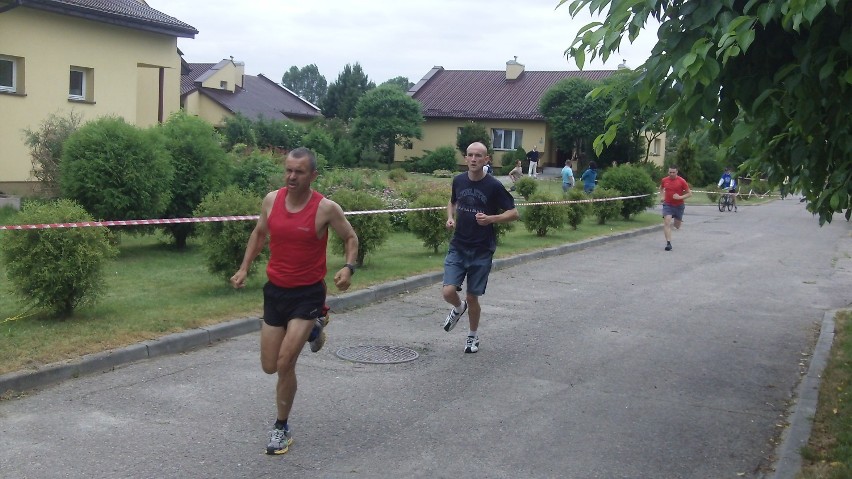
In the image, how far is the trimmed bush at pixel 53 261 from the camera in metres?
8.34

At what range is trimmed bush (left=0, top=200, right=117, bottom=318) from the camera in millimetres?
8344

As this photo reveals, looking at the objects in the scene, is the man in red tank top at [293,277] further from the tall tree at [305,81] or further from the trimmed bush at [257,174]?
the tall tree at [305,81]

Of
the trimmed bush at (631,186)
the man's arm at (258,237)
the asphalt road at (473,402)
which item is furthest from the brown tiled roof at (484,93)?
the man's arm at (258,237)

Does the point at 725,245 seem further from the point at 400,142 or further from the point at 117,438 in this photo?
the point at 400,142

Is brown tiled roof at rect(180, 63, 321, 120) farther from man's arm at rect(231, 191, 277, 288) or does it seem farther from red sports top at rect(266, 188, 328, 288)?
red sports top at rect(266, 188, 328, 288)

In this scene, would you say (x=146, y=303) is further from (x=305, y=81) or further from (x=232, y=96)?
(x=305, y=81)

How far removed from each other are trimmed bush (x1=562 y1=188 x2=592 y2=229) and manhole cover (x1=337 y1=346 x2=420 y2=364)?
13223mm

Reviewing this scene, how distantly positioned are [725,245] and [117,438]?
1707cm

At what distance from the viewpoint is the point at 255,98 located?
5788cm

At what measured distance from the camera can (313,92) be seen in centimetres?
15900

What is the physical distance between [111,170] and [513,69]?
156 feet

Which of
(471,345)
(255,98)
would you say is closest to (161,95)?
(471,345)

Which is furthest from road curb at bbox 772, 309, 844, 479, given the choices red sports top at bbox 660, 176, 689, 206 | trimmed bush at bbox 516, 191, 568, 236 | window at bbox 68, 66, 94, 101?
window at bbox 68, 66, 94, 101

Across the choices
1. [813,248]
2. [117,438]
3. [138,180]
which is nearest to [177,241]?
[138,180]
